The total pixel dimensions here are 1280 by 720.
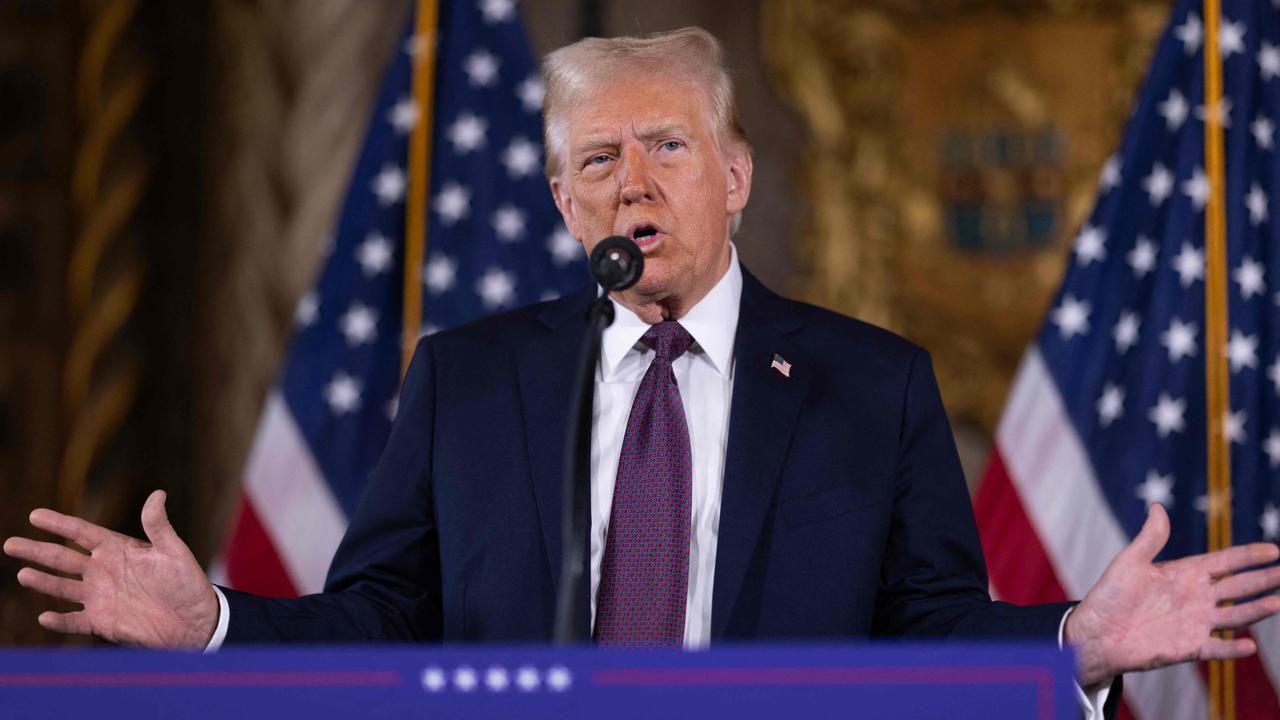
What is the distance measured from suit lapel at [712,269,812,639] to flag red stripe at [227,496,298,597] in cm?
158

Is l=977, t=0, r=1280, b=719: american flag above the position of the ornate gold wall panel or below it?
below

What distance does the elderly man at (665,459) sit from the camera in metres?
2.11

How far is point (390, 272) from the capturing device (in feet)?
11.9

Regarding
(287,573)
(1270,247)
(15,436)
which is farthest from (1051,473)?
(15,436)

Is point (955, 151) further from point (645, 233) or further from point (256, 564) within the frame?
point (256, 564)

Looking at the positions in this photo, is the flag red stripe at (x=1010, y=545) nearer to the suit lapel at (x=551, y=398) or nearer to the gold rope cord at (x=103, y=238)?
the suit lapel at (x=551, y=398)

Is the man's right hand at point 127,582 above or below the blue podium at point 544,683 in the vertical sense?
above

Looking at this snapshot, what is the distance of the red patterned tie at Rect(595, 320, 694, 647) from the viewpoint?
2.08m

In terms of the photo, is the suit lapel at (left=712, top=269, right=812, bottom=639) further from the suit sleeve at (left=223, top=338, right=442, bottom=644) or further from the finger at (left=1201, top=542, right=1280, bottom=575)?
the finger at (left=1201, top=542, right=1280, bottom=575)

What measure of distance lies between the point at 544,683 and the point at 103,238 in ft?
10.9

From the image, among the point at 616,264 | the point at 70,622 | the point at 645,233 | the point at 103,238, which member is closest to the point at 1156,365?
the point at 645,233

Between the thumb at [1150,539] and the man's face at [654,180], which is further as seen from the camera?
the man's face at [654,180]

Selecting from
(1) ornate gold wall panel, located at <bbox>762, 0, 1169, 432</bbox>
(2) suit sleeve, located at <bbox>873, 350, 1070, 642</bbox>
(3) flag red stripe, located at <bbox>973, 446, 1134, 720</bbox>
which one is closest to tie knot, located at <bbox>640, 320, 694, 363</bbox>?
(2) suit sleeve, located at <bbox>873, 350, 1070, 642</bbox>

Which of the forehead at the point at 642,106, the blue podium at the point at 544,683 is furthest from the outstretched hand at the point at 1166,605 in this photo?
the forehead at the point at 642,106
